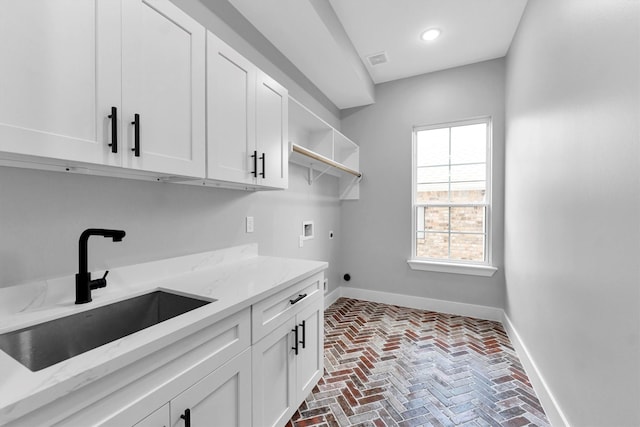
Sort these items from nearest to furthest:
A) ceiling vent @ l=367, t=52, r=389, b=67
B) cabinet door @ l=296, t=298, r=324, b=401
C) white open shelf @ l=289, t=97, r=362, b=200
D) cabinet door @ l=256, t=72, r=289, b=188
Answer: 1. cabinet door @ l=296, t=298, r=324, b=401
2. cabinet door @ l=256, t=72, r=289, b=188
3. white open shelf @ l=289, t=97, r=362, b=200
4. ceiling vent @ l=367, t=52, r=389, b=67

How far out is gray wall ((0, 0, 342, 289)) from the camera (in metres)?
1.08

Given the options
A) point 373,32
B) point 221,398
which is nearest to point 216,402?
point 221,398

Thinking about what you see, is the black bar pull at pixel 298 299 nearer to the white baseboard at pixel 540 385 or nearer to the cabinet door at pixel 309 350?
the cabinet door at pixel 309 350

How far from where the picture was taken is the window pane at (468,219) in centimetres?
341

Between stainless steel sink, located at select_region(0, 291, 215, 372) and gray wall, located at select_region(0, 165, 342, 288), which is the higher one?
gray wall, located at select_region(0, 165, 342, 288)

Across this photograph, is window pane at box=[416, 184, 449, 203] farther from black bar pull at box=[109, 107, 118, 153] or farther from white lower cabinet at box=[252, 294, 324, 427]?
black bar pull at box=[109, 107, 118, 153]

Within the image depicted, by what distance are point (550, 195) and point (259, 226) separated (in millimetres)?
2159

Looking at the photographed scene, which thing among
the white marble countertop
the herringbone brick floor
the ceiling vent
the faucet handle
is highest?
the ceiling vent

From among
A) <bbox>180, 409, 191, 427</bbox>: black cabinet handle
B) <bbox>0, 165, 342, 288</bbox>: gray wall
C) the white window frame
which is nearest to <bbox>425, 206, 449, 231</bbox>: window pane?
the white window frame

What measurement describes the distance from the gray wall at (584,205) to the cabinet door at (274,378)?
147cm

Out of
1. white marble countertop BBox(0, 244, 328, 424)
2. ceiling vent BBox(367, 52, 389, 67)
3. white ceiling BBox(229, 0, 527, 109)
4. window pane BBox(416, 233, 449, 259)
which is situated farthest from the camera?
window pane BBox(416, 233, 449, 259)

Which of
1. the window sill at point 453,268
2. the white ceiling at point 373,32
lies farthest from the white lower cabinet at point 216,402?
the window sill at point 453,268

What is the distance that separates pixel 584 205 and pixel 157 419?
2055 mm

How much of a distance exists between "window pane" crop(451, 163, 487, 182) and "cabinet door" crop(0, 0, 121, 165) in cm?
354
